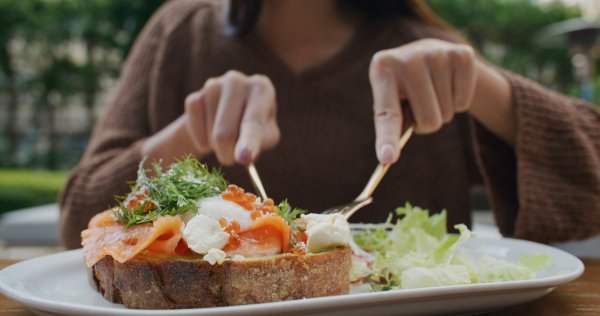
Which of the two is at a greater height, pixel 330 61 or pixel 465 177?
pixel 330 61

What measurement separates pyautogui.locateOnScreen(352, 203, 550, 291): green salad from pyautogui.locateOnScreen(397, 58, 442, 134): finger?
16cm

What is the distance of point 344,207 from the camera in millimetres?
916

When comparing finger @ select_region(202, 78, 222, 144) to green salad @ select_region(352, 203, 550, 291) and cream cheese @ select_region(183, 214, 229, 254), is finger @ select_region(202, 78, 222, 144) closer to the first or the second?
green salad @ select_region(352, 203, 550, 291)

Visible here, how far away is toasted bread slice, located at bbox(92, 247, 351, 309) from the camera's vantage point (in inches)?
25.2

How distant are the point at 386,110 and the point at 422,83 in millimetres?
105

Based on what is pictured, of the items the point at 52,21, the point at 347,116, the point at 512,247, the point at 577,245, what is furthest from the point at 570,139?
the point at 52,21

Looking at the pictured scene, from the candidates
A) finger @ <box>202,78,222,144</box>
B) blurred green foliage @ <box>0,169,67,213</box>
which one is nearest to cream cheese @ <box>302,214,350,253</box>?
finger @ <box>202,78,222,144</box>

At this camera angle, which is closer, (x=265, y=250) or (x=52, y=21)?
(x=265, y=250)

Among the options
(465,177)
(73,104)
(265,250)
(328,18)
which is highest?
(328,18)

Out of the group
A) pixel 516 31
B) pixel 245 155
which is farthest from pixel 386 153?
pixel 516 31

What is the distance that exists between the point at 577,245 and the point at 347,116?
1.42 m

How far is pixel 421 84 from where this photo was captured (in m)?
1.07

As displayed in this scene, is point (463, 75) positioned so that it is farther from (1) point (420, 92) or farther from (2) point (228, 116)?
(2) point (228, 116)

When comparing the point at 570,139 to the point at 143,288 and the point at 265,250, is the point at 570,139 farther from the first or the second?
the point at 143,288
